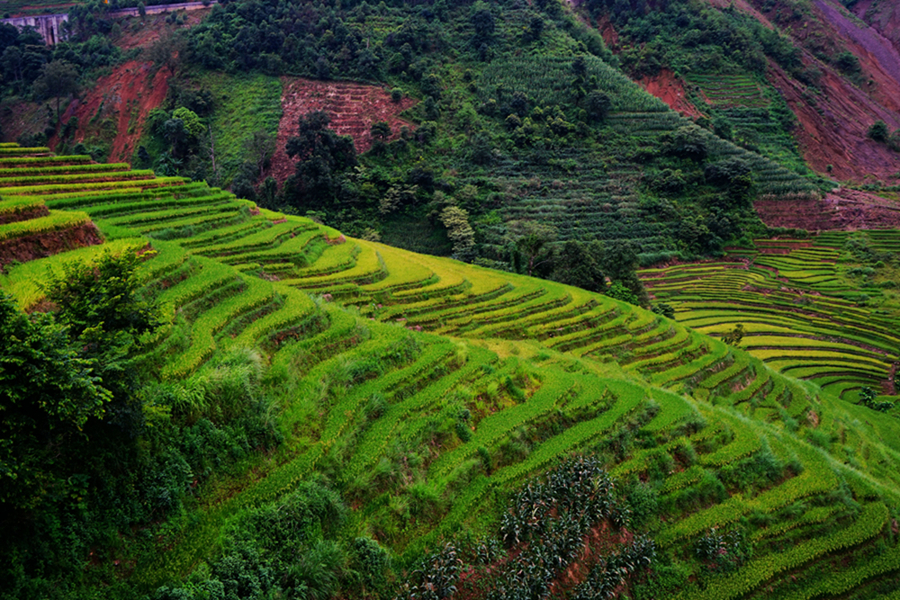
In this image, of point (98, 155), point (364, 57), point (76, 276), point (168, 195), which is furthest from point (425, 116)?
point (76, 276)

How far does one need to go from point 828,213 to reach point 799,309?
1717cm

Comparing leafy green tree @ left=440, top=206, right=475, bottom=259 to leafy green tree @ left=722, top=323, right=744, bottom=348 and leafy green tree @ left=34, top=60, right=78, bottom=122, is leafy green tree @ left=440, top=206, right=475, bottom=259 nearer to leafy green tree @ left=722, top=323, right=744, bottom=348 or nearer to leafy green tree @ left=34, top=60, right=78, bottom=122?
leafy green tree @ left=722, top=323, right=744, bottom=348

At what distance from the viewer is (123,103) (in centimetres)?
5122

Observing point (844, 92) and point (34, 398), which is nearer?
point (34, 398)

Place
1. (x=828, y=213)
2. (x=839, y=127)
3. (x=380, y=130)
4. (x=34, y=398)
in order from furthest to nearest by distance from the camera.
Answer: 1. (x=839, y=127)
2. (x=380, y=130)
3. (x=828, y=213)
4. (x=34, y=398)

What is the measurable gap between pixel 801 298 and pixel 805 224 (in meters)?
13.4

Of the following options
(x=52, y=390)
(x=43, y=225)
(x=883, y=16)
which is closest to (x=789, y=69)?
(x=883, y=16)

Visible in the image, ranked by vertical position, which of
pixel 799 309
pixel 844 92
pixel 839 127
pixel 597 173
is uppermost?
pixel 844 92

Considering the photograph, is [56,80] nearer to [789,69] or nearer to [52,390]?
[52,390]

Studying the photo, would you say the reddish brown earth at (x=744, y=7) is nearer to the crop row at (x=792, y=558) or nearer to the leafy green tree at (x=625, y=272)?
the leafy green tree at (x=625, y=272)

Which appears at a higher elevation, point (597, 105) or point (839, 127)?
point (597, 105)

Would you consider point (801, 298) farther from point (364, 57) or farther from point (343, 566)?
point (364, 57)

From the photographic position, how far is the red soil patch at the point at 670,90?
57094 mm

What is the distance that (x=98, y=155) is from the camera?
1797 inches
